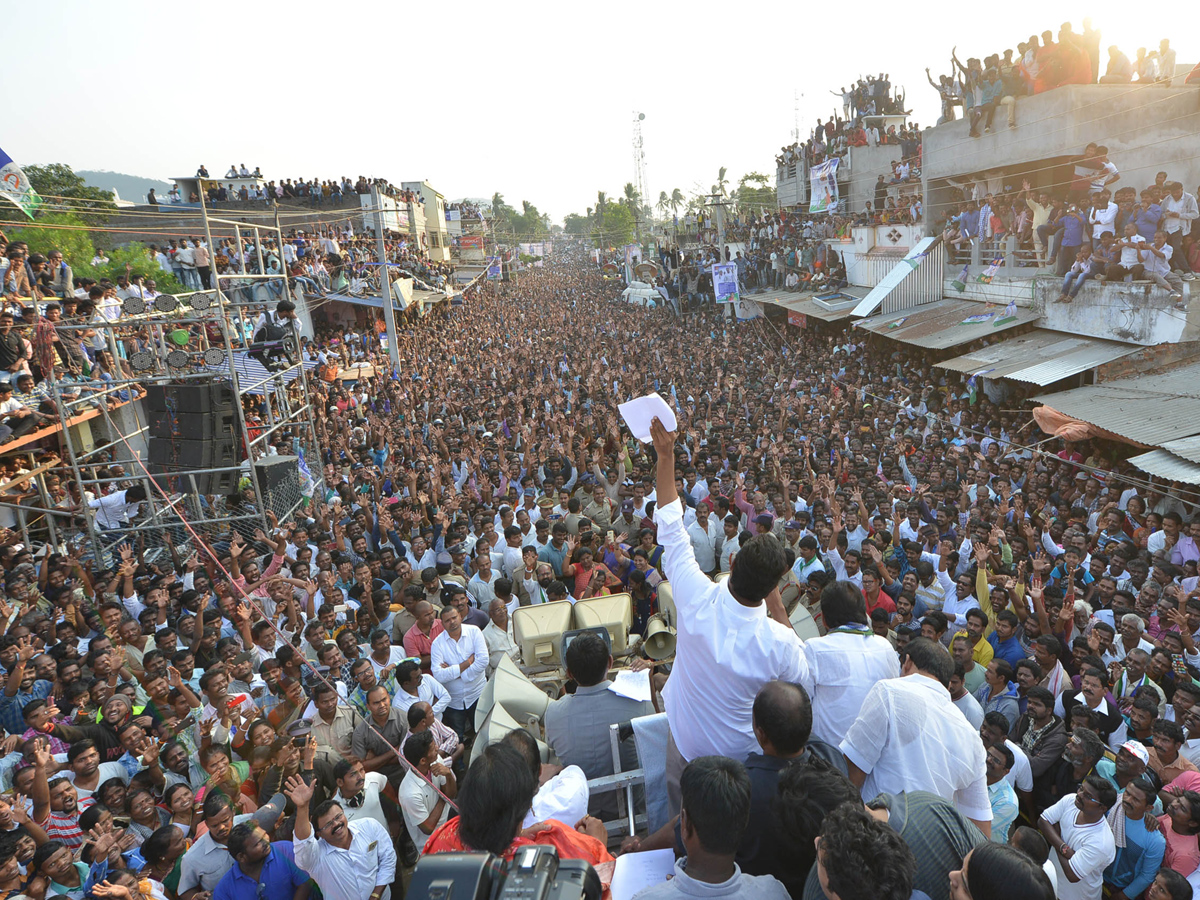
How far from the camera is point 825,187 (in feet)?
68.2

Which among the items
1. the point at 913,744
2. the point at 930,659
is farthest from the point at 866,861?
the point at 930,659

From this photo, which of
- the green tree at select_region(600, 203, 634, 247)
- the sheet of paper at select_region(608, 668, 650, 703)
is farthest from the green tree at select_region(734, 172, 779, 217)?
the sheet of paper at select_region(608, 668, 650, 703)

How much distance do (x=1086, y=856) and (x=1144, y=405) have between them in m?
6.57

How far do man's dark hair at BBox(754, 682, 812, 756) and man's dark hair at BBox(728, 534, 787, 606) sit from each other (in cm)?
30

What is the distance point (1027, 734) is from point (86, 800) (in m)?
5.06

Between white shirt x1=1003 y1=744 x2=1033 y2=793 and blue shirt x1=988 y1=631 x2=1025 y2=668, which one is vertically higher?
white shirt x1=1003 y1=744 x2=1033 y2=793

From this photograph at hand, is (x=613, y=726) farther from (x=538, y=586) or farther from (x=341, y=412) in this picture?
(x=341, y=412)

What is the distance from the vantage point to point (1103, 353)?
30.9 ft

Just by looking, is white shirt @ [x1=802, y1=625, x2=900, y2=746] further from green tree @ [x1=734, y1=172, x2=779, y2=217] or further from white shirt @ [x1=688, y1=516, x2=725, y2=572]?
green tree @ [x1=734, y1=172, x2=779, y2=217]

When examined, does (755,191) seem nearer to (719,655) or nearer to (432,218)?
(432,218)

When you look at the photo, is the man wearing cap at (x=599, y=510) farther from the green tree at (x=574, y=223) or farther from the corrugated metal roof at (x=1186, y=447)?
the green tree at (x=574, y=223)

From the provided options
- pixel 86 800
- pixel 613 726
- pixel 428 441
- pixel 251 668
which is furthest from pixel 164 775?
pixel 428 441

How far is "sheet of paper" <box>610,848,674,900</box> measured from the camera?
2205 mm

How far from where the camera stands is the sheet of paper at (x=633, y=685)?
9.84ft
